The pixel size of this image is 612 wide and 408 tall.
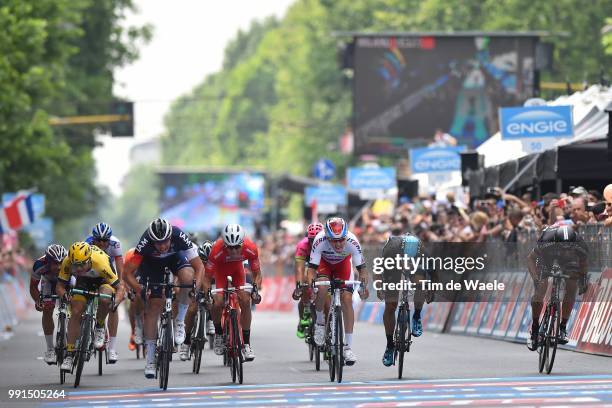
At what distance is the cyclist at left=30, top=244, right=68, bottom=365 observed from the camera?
20.0m

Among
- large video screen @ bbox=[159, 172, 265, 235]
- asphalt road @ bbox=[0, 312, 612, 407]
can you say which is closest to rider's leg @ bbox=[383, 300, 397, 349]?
asphalt road @ bbox=[0, 312, 612, 407]

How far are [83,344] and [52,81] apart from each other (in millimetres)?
32515

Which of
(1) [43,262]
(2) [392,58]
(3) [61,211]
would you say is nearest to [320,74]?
(3) [61,211]

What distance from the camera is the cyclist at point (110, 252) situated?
787 inches

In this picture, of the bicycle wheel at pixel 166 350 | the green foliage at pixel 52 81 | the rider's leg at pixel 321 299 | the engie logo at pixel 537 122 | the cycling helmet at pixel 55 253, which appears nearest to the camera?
the bicycle wheel at pixel 166 350

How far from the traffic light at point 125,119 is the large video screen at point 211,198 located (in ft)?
178

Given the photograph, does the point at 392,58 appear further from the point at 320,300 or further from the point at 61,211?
the point at 320,300

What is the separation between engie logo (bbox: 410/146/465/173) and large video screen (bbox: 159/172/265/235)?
213ft

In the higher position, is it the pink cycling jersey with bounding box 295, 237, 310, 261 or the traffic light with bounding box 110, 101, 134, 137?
the traffic light with bounding box 110, 101, 134, 137

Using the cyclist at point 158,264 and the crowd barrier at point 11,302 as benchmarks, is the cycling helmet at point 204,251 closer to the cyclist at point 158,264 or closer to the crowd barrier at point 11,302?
the cyclist at point 158,264

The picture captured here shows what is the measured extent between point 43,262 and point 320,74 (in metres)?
68.4

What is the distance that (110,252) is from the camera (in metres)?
20.6

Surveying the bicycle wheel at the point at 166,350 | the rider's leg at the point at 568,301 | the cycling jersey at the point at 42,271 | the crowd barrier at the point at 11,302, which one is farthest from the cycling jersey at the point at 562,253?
the crowd barrier at the point at 11,302

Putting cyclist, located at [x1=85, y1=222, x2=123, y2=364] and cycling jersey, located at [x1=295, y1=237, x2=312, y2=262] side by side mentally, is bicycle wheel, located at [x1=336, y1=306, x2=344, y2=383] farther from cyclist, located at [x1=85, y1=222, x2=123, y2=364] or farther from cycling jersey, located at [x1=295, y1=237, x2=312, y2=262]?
cyclist, located at [x1=85, y1=222, x2=123, y2=364]
